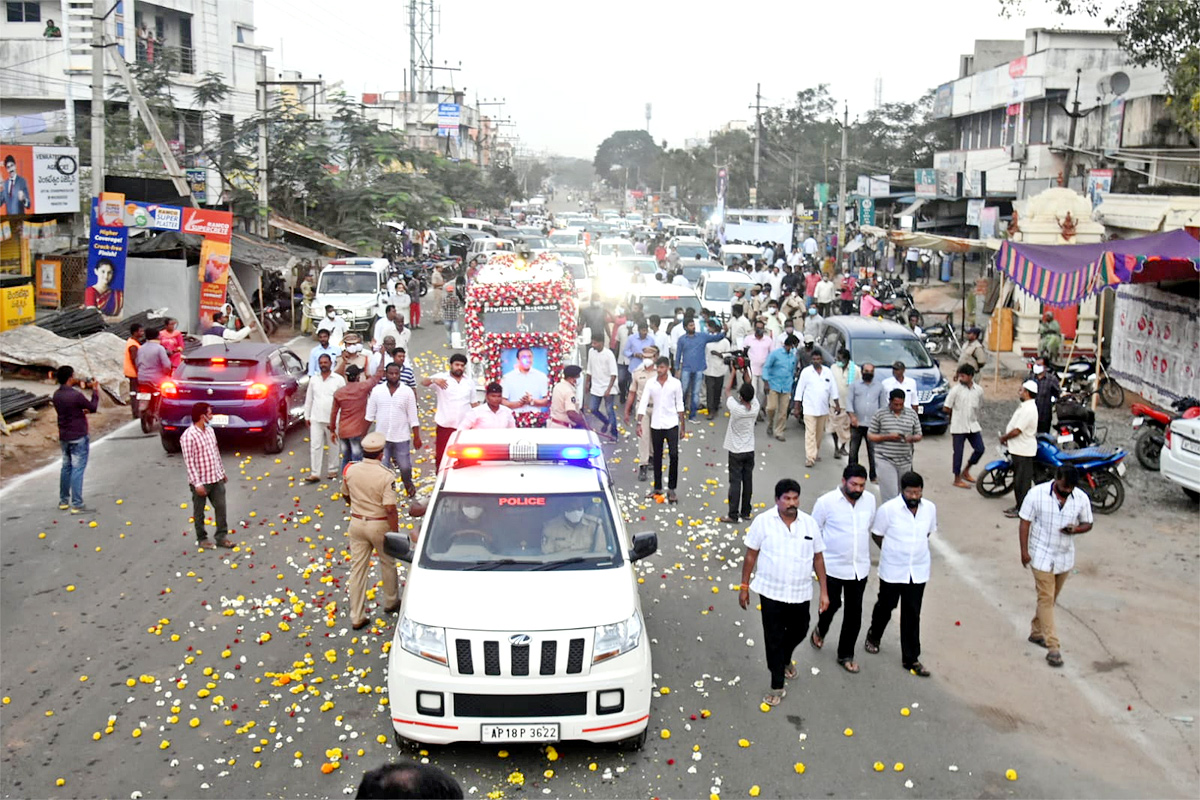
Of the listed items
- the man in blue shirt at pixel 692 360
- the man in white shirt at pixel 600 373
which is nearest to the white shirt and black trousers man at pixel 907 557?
the man in white shirt at pixel 600 373

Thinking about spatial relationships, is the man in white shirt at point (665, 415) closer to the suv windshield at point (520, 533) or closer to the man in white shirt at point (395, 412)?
the man in white shirt at point (395, 412)

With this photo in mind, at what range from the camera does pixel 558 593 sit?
23.1ft

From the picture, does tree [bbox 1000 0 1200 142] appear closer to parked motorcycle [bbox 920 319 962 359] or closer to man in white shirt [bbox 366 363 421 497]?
parked motorcycle [bbox 920 319 962 359]

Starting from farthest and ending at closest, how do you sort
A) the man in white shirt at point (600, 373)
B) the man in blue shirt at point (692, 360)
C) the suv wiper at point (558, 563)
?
the man in blue shirt at point (692, 360), the man in white shirt at point (600, 373), the suv wiper at point (558, 563)

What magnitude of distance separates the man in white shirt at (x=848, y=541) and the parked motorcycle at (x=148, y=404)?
11.5m

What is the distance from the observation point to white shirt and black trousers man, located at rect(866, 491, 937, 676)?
830 cm

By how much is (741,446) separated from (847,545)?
397cm

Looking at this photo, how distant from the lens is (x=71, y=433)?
41.0 ft

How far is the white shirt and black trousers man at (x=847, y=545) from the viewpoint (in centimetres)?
834

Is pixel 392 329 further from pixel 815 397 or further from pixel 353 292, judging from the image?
pixel 353 292

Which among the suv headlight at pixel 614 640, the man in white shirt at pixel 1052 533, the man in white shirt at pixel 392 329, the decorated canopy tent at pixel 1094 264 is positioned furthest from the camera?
the man in white shirt at pixel 392 329

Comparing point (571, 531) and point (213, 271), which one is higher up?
point (213, 271)

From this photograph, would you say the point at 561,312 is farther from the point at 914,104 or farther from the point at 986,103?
the point at 914,104

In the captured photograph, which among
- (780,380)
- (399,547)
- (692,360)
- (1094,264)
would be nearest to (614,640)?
(399,547)
